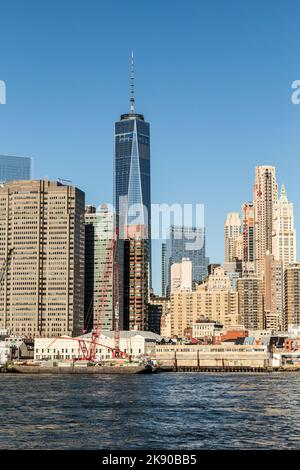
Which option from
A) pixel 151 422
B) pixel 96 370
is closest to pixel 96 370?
pixel 96 370

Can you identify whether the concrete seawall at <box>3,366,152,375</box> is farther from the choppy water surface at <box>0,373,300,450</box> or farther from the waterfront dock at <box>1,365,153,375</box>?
the choppy water surface at <box>0,373,300,450</box>

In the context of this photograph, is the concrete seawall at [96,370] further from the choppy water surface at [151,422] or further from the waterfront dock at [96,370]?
the choppy water surface at [151,422]

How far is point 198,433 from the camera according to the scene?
52.6 m

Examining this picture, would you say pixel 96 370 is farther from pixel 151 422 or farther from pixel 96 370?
pixel 151 422

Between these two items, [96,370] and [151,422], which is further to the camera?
[96,370]

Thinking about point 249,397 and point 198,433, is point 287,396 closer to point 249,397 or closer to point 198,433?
point 249,397

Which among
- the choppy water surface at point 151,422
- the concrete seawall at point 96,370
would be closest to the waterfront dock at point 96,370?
the concrete seawall at point 96,370

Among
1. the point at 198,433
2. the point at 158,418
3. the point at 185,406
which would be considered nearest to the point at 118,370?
the point at 185,406

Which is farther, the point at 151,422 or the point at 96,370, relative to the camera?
the point at 96,370

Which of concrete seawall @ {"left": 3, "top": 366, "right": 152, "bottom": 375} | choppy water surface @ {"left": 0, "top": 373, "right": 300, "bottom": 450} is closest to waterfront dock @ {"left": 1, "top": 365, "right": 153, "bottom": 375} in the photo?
concrete seawall @ {"left": 3, "top": 366, "right": 152, "bottom": 375}

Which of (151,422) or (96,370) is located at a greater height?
(151,422)

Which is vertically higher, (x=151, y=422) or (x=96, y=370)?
(x=151, y=422)
